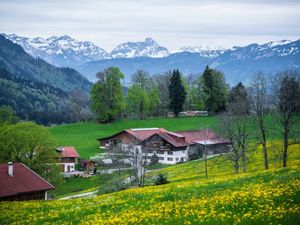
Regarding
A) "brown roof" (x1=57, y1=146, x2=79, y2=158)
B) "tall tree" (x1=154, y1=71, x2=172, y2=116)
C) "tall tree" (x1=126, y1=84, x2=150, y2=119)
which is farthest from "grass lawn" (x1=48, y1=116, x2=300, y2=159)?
"brown roof" (x1=57, y1=146, x2=79, y2=158)

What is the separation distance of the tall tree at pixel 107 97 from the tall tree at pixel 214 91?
28.7 meters

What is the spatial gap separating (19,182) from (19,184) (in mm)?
479

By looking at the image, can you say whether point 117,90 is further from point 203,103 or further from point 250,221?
point 250,221

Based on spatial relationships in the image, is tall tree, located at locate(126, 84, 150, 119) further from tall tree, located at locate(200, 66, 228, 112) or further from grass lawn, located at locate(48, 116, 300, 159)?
tall tree, located at locate(200, 66, 228, 112)

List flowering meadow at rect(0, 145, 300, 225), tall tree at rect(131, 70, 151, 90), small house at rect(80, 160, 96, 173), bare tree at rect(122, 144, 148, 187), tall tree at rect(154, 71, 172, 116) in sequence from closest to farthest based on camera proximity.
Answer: flowering meadow at rect(0, 145, 300, 225) < bare tree at rect(122, 144, 148, 187) < small house at rect(80, 160, 96, 173) < tall tree at rect(131, 70, 151, 90) < tall tree at rect(154, 71, 172, 116)

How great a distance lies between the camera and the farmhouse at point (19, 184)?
4437cm

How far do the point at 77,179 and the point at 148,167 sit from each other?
16.4 metres

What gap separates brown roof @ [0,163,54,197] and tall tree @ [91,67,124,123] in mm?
83792

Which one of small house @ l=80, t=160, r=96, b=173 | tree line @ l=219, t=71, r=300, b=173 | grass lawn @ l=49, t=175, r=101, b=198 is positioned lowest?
grass lawn @ l=49, t=175, r=101, b=198

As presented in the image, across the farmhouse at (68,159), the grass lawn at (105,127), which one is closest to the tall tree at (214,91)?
the grass lawn at (105,127)

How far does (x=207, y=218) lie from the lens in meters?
14.8

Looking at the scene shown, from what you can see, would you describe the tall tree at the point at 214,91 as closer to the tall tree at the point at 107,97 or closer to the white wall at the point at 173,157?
the tall tree at the point at 107,97

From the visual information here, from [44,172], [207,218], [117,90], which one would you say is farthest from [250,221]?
[117,90]

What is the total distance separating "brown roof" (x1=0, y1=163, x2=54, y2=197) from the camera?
44.5 metres
